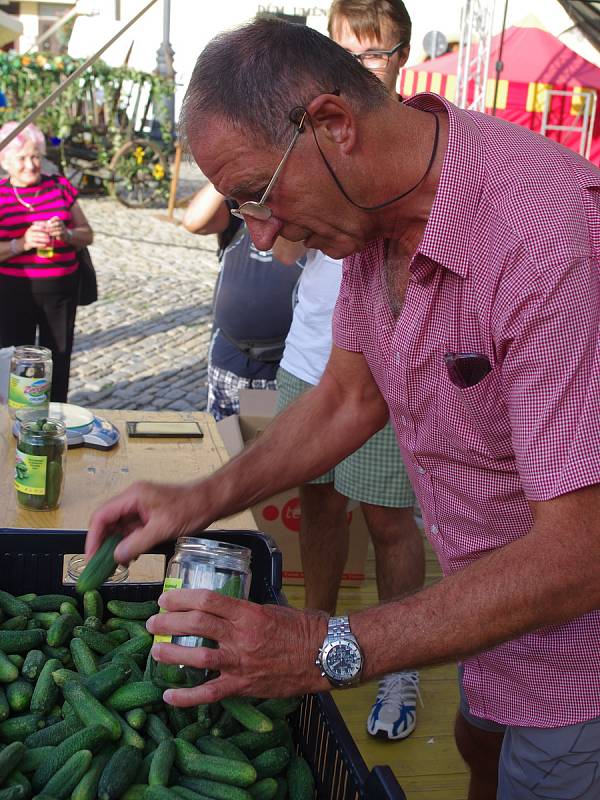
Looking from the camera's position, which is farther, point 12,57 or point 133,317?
point 12,57

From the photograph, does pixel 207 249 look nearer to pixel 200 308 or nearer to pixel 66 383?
pixel 200 308

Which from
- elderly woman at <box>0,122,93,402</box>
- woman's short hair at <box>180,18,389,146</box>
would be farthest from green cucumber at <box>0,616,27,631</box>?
elderly woman at <box>0,122,93,402</box>

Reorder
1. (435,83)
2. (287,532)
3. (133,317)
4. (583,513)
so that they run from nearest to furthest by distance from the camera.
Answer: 1. (583,513)
2. (287,532)
3. (133,317)
4. (435,83)

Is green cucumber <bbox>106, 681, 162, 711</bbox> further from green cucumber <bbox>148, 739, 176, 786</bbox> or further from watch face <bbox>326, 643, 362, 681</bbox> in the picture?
watch face <bbox>326, 643, 362, 681</bbox>

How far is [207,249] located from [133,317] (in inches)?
140

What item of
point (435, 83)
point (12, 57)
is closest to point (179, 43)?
point (12, 57)

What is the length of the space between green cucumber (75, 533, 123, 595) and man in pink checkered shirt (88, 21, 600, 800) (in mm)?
26

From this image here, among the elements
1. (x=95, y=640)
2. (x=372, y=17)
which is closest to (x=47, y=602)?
(x=95, y=640)

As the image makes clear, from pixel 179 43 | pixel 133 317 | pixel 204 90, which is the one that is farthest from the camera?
pixel 179 43

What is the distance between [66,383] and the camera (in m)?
5.50

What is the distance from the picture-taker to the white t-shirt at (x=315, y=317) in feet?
11.2

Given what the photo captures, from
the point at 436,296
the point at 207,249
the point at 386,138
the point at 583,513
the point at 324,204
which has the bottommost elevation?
the point at 207,249

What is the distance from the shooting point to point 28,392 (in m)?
2.99

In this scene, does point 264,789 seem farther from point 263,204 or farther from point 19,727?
point 263,204
